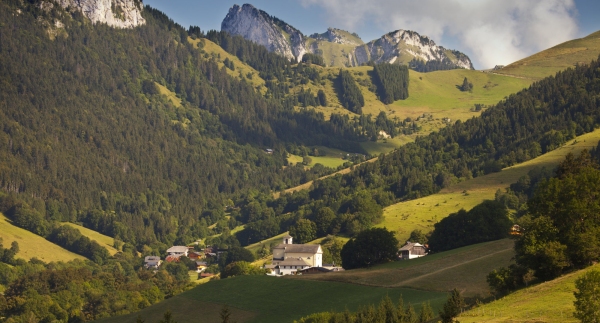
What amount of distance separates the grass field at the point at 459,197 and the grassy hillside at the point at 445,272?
147 ft

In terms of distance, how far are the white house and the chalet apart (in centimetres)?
2643

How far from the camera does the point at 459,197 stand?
586 ft

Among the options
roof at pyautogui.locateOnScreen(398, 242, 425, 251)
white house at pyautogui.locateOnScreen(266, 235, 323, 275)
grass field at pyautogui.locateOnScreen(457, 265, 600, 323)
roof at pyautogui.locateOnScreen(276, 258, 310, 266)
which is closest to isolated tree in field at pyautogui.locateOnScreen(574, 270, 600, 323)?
grass field at pyautogui.locateOnScreen(457, 265, 600, 323)

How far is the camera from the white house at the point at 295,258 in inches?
6407

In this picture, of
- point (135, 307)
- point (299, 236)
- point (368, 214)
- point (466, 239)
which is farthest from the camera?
point (299, 236)

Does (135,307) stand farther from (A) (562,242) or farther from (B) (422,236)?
(A) (562,242)

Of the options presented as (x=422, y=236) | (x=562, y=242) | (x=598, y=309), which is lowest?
(x=598, y=309)

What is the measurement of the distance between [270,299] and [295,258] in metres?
59.5

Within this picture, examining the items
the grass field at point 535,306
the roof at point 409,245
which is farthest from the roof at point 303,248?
the grass field at point 535,306

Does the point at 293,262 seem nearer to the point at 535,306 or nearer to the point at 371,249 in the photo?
the point at 371,249

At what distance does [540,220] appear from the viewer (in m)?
70.6

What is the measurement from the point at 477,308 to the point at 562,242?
11251 millimetres

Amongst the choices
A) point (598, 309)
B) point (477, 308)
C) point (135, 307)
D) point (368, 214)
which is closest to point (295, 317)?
point (477, 308)

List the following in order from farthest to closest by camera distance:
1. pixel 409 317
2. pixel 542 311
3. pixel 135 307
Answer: pixel 135 307, pixel 409 317, pixel 542 311
